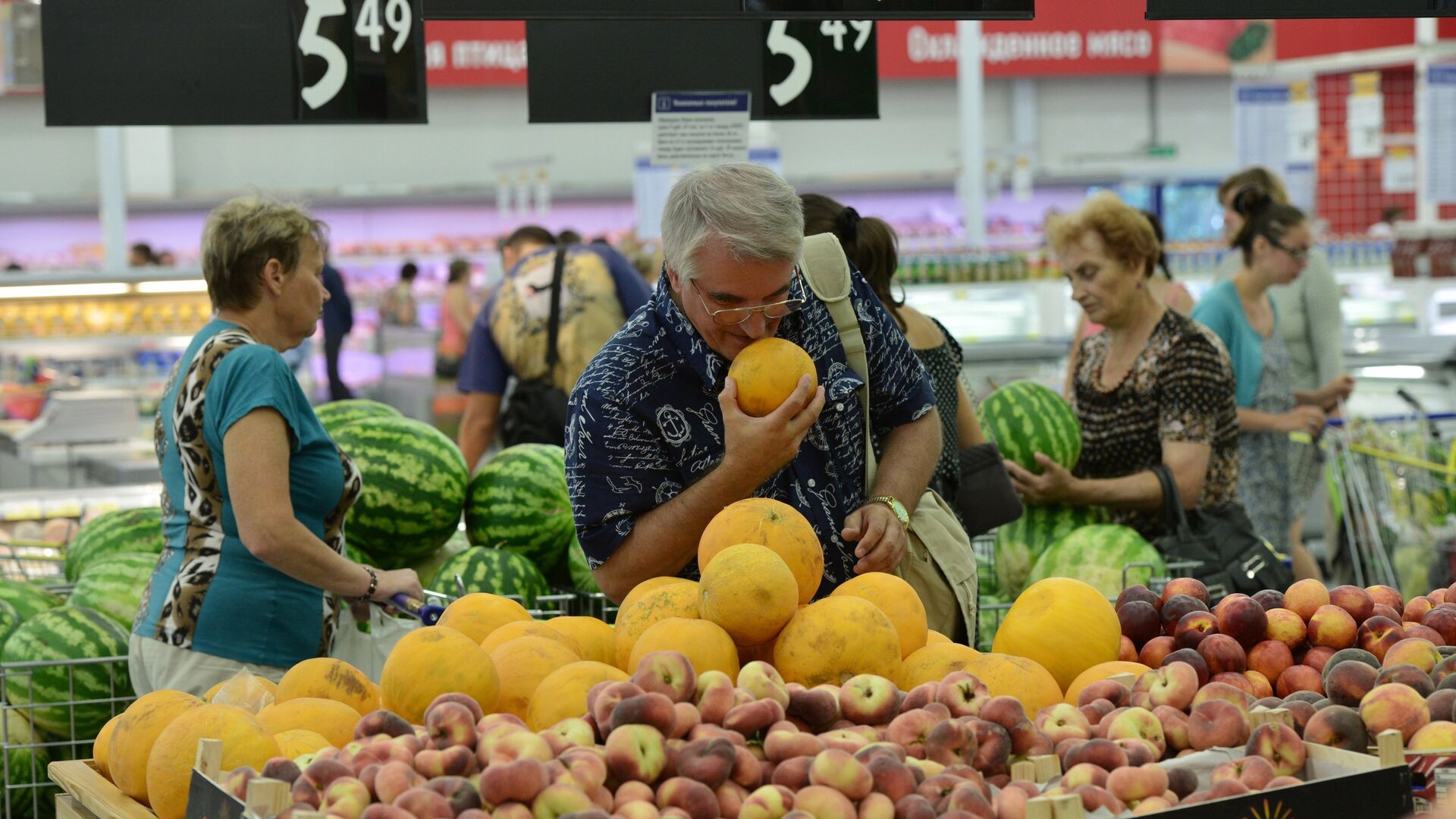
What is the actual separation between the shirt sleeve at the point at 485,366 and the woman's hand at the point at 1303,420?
2.73 metres

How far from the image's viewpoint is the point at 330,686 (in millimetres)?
1996

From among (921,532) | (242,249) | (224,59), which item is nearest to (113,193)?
(224,59)

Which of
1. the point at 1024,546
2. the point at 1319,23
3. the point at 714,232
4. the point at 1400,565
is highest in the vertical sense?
the point at 1319,23

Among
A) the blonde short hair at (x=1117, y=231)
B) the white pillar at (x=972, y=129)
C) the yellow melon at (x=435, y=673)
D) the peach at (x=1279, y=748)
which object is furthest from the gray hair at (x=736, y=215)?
the white pillar at (x=972, y=129)

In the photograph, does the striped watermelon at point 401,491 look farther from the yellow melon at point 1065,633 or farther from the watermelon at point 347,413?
the yellow melon at point 1065,633

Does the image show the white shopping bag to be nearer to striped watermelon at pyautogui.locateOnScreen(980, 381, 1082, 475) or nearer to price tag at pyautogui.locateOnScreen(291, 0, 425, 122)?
price tag at pyautogui.locateOnScreen(291, 0, 425, 122)

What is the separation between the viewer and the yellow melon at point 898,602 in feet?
6.52

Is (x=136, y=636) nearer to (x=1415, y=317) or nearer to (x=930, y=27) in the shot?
(x=1415, y=317)

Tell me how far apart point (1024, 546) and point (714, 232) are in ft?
6.37

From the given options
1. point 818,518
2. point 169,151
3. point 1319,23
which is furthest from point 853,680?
point 1319,23

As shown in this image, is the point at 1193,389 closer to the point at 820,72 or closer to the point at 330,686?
the point at 820,72

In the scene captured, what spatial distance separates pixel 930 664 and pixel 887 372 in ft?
2.46

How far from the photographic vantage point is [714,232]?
2121mm

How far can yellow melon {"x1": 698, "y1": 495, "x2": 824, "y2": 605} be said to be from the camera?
76.7 inches
